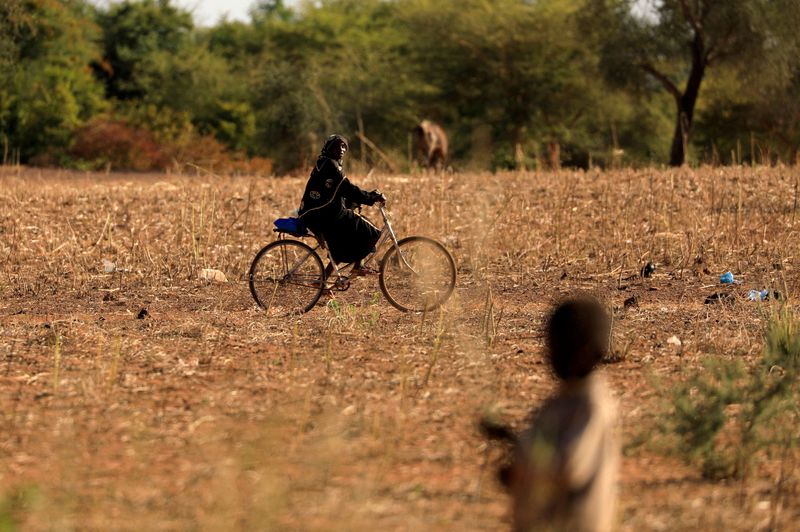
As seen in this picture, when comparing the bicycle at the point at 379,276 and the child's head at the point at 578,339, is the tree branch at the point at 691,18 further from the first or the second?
the child's head at the point at 578,339

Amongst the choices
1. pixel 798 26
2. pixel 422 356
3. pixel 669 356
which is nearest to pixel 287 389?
→ pixel 422 356

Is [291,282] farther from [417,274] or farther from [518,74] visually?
[518,74]

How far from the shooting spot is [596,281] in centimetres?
1070

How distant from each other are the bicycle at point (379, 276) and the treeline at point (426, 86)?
16.6m

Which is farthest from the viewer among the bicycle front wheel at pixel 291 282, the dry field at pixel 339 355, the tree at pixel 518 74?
the tree at pixel 518 74

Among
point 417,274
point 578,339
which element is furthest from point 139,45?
point 578,339

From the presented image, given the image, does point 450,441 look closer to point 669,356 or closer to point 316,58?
point 669,356

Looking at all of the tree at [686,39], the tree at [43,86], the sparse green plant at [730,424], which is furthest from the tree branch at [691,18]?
the sparse green plant at [730,424]

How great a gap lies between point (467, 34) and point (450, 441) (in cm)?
3091

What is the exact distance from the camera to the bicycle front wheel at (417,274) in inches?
354

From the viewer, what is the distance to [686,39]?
93.1 ft

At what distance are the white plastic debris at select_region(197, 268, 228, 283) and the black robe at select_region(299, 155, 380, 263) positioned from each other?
1.86 m

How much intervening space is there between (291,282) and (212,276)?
174 centimetres

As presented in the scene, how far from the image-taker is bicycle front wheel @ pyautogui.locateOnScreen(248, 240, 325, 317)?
29.8 feet
